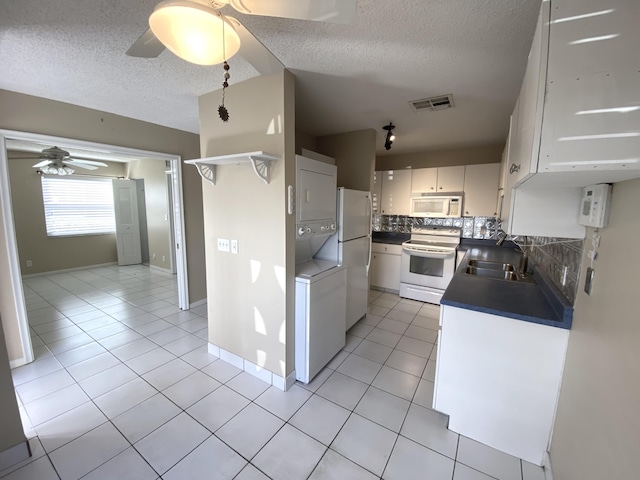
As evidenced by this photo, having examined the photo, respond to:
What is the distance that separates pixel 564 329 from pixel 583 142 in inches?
42.3

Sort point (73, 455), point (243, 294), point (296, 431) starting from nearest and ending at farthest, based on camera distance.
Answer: point (73, 455), point (296, 431), point (243, 294)

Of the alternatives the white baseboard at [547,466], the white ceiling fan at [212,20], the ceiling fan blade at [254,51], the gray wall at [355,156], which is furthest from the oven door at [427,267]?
the white ceiling fan at [212,20]

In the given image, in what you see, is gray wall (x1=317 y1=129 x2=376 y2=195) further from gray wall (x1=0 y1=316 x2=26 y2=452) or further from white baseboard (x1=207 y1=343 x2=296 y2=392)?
gray wall (x1=0 y1=316 x2=26 y2=452)

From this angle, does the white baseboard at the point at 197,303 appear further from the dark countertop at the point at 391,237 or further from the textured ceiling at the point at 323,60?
the dark countertop at the point at 391,237

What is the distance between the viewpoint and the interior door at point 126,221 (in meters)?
6.11

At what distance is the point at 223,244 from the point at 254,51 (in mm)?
1577

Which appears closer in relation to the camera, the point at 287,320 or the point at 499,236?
the point at 287,320

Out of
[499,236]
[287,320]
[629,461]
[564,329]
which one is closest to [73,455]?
[287,320]

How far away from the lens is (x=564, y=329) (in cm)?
141

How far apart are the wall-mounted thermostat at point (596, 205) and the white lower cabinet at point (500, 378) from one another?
24.5 inches

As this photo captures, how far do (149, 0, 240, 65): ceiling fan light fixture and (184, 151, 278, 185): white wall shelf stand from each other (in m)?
0.69

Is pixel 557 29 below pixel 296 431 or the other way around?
the other way around

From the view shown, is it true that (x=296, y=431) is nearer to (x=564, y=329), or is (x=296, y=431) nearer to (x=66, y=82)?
(x=564, y=329)

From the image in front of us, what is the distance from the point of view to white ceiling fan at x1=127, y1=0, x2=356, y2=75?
0.91 m
